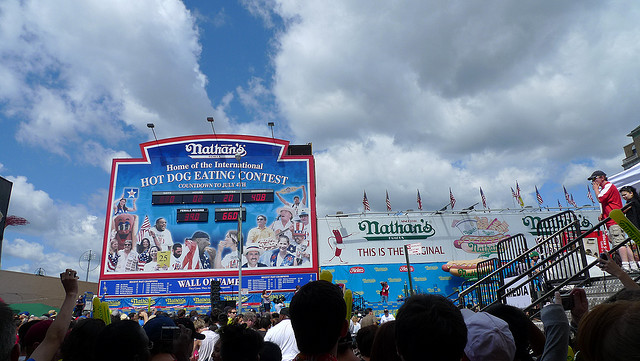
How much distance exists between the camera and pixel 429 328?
1760 millimetres

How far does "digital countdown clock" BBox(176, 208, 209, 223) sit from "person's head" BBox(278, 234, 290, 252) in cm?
478

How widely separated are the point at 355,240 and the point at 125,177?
632 inches

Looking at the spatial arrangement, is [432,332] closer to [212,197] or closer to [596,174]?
[596,174]

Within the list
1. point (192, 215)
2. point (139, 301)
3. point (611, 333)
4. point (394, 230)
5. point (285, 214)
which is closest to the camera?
point (611, 333)

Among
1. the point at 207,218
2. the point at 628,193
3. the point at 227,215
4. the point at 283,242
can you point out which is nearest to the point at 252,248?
the point at 283,242

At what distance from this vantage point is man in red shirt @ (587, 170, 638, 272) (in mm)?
7523

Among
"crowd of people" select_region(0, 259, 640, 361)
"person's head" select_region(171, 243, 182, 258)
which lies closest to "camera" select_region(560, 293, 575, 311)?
"crowd of people" select_region(0, 259, 640, 361)

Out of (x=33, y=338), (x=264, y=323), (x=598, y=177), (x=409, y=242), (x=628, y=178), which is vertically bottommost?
(x=264, y=323)

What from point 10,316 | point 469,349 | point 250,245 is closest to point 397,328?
point 469,349

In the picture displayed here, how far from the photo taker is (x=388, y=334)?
7.95 ft

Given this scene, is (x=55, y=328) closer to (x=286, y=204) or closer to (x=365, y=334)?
(x=365, y=334)

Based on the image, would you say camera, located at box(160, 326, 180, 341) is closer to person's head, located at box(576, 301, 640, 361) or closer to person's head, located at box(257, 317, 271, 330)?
person's head, located at box(576, 301, 640, 361)

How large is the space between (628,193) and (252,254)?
1950 cm

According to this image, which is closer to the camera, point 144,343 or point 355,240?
point 144,343
